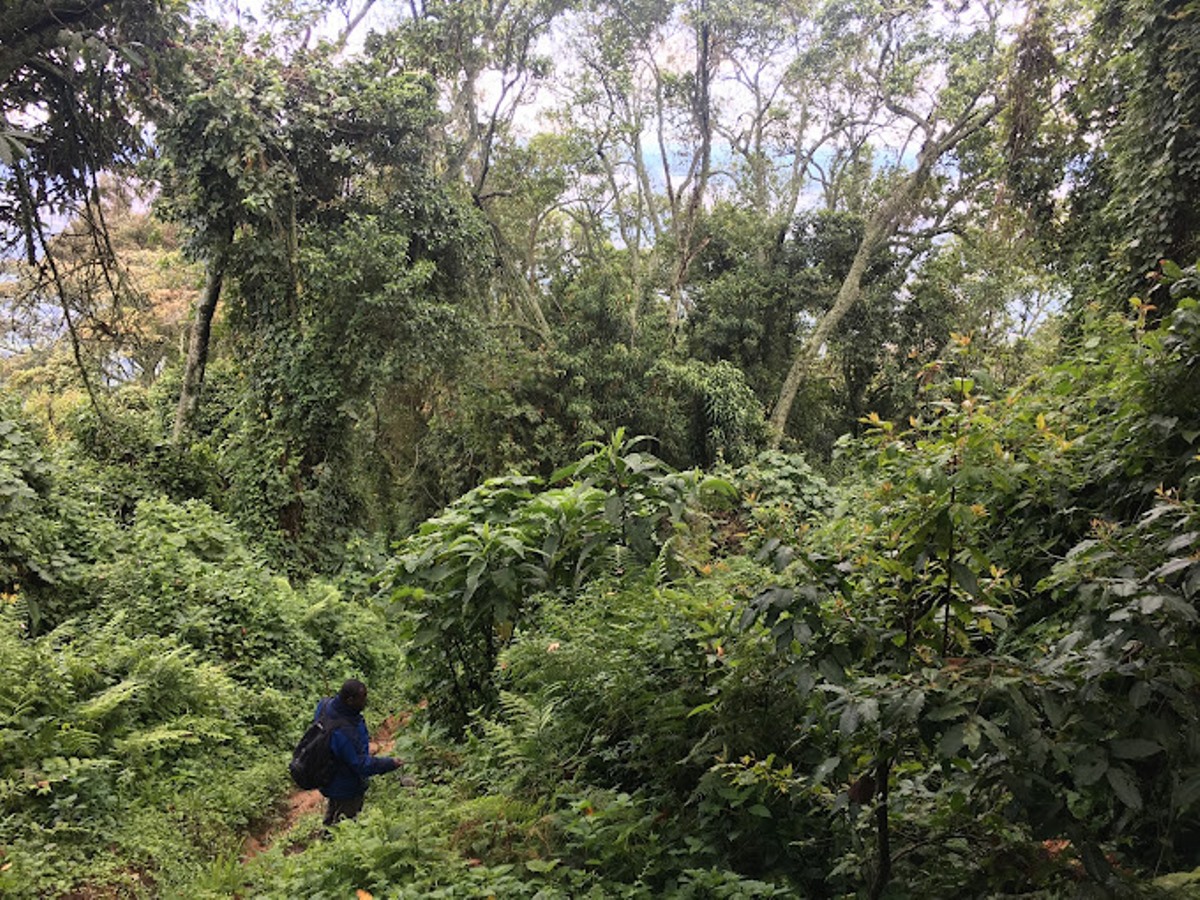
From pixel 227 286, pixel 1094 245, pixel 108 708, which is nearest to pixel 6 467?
pixel 108 708

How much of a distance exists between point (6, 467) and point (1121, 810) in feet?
27.3

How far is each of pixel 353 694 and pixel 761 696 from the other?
246 centimetres

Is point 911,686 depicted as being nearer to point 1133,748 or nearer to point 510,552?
point 1133,748

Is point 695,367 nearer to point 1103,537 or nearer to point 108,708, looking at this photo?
point 108,708

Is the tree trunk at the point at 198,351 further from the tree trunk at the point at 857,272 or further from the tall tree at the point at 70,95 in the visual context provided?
the tree trunk at the point at 857,272

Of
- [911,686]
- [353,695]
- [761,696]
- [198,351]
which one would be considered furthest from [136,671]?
[198,351]

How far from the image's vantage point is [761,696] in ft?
10.0

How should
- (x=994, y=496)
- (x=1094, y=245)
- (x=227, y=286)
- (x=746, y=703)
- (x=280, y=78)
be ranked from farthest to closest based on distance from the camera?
(x=227, y=286) < (x=280, y=78) < (x=1094, y=245) < (x=746, y=703) < (x=994, y=496)

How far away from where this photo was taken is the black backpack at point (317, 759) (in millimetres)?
4328

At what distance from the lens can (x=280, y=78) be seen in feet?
35.7

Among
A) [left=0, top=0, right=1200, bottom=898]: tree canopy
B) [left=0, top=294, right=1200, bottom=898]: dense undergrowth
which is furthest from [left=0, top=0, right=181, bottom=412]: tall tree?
[left=0, top=294, right=1200, bottom=898]: dense undergrowth

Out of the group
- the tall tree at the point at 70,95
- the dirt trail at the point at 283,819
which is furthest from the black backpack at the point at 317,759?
the tall tree at the point at 70,95

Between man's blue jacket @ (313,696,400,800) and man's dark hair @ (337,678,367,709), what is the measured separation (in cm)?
4

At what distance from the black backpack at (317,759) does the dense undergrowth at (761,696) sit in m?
0.47
